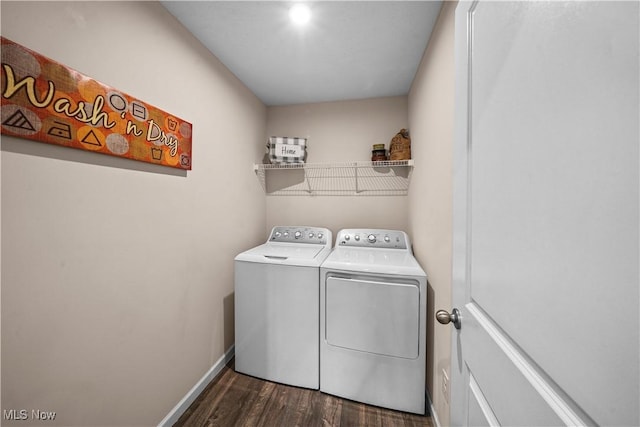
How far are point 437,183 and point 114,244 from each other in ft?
5.58

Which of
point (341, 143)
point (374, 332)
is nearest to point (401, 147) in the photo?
point (341, 143)

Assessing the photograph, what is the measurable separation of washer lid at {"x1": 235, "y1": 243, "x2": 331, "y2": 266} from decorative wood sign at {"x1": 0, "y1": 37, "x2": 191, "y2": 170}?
0.88 meters

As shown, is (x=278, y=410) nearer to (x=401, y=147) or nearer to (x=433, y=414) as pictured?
(x=433, y=414)

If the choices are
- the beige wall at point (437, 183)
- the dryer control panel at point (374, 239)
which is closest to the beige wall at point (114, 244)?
the dryer control panel at point (374, 239)

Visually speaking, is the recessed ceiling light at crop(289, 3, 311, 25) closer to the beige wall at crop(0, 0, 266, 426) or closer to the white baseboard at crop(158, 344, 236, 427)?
the beige wall at crop(0, 0, 266, 426)

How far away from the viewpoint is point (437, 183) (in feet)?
4.41

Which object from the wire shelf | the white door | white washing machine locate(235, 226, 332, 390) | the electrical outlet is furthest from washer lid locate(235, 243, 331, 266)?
the white door

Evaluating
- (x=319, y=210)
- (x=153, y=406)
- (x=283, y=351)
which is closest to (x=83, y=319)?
(x=153, y=406)

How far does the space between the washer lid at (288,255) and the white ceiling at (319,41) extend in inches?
59.2

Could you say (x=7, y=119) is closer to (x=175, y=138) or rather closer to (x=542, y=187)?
(x=175, y=138)

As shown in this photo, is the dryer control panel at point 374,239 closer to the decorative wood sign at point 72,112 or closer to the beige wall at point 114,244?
the beige wall at point 114,244

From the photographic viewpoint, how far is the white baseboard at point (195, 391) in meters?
1.37

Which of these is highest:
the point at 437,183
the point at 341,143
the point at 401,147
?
the point at 341,143

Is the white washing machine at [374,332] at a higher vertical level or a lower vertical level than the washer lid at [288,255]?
lower
